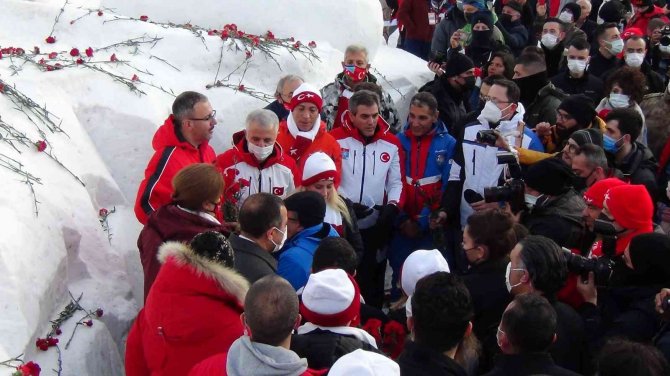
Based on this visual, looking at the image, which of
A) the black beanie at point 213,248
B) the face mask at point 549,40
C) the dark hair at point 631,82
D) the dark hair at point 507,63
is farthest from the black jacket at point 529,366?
the face mask at point 549,40

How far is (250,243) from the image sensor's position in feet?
13.2

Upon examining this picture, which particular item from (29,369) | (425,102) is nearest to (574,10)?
(425,102)

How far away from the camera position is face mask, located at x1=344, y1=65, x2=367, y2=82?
6.78m

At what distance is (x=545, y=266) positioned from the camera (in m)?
3.81

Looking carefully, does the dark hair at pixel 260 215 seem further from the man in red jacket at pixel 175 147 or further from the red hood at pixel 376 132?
the red hood at pixel 376 132

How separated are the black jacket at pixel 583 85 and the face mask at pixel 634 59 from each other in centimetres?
50

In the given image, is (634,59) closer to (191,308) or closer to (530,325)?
(530,325)

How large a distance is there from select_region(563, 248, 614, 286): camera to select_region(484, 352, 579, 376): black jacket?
0.92 m

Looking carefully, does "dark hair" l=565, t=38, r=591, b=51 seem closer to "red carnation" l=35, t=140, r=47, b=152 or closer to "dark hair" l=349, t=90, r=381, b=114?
"dark hair" l=349, t=90, r=381, b=114

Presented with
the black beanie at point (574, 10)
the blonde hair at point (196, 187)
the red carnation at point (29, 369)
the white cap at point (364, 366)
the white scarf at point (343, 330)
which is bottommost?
the red carnation at point (29, 369)

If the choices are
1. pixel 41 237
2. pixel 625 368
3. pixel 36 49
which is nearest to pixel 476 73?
pixel 36 49

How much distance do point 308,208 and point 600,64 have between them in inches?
203

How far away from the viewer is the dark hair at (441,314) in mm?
3234

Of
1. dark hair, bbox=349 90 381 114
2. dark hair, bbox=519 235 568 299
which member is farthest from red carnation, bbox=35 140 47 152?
dark hair, bbox=519 235 568 299
